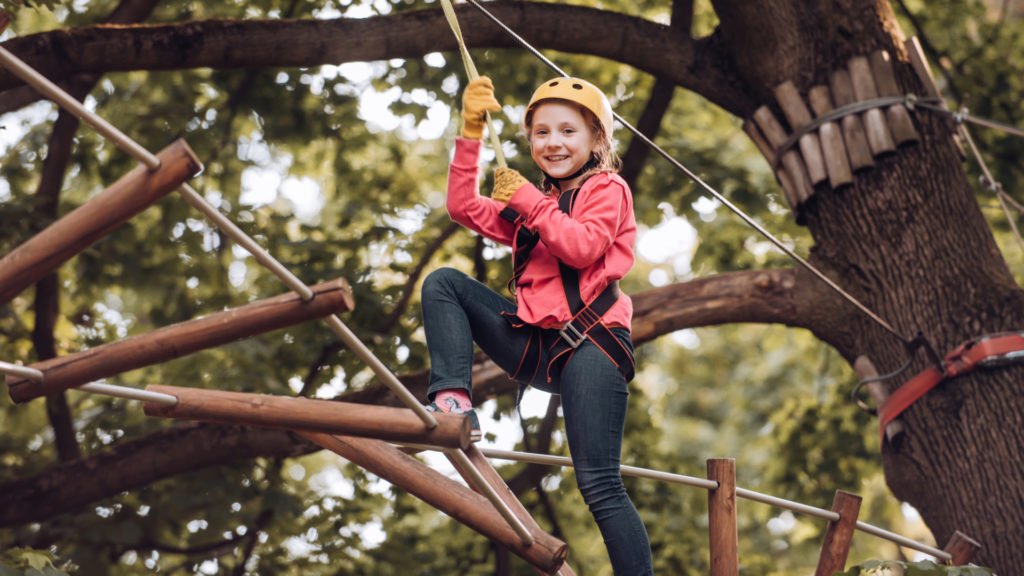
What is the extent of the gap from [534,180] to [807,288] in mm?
1804

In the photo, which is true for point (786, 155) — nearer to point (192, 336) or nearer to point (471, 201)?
point (471, 201)

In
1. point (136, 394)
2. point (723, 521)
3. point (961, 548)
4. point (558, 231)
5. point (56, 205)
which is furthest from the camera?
point (56, 205)

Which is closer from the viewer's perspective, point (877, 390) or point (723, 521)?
point (723, 521)

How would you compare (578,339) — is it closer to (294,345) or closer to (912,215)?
(912,215)

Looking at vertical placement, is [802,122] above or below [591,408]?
above

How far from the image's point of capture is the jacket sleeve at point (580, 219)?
353 cm

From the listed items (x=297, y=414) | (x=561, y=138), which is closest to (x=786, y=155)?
(x=561, y=138)

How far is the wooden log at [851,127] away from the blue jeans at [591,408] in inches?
97.0

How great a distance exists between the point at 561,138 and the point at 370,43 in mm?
2258

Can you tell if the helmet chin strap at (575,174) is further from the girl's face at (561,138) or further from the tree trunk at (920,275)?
the tree trunk at (920,275)

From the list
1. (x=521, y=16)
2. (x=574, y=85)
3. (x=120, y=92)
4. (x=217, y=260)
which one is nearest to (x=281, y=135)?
(x=217, y=260)

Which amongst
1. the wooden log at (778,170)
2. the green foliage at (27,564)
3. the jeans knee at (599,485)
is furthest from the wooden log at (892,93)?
the green foliage at (27,564)

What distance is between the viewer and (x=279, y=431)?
5.97 m

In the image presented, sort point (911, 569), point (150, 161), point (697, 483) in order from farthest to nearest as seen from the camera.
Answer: point (697, 483) → point (911, 569) → point (150, 161)
